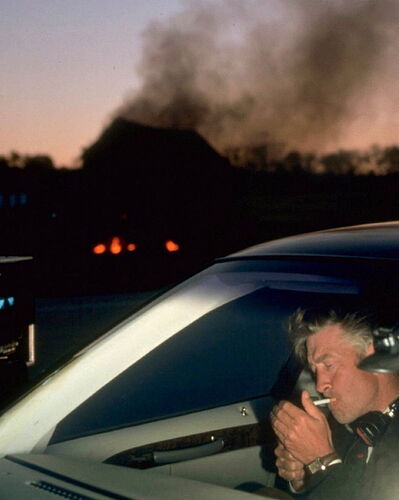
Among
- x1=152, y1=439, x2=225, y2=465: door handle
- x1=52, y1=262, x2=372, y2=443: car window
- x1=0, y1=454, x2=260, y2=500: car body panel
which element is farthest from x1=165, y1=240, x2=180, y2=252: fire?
x1=0, y1=454, x2=260, y2=500: car body panel

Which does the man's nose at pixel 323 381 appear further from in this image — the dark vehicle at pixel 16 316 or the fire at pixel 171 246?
the fire at pixel 171 246

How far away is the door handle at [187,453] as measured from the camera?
322 cm

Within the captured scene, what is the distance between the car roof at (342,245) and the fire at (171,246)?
37.3 feet

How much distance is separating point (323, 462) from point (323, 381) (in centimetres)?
22

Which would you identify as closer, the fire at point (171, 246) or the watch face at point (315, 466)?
the watch face at point (315, 466)

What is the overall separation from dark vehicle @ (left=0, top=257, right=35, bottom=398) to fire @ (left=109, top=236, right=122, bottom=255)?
6970mm

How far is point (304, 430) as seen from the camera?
2.76m

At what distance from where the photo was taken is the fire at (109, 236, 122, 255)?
Answer: 13.8 metres

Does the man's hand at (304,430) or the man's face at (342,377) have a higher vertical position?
the man's face at (342,377)

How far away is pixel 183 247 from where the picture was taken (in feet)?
47.6

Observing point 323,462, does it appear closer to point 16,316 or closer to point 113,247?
point 16,316

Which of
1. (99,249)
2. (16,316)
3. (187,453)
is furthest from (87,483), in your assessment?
(99,249)

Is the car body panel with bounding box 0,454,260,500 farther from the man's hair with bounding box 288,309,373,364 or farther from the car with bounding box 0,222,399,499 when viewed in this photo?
the man's hair with bounding box 288,309,373,364

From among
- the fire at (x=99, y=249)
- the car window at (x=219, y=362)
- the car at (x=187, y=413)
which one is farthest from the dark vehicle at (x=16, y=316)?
the fire at (x=99, y=249)
